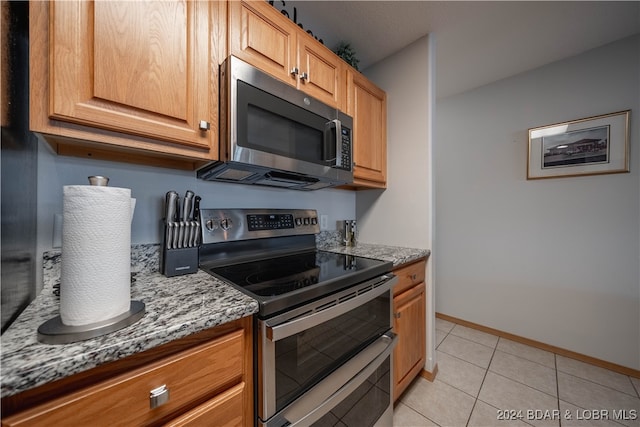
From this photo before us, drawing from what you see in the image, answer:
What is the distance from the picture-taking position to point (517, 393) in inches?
59.6

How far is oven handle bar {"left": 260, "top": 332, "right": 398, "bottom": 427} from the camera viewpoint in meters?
0.76

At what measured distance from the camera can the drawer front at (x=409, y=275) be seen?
137cm

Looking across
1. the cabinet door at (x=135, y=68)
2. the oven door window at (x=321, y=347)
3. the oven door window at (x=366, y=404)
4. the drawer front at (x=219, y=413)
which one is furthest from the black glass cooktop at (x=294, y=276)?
the cabinet door at (x=135, y=68)

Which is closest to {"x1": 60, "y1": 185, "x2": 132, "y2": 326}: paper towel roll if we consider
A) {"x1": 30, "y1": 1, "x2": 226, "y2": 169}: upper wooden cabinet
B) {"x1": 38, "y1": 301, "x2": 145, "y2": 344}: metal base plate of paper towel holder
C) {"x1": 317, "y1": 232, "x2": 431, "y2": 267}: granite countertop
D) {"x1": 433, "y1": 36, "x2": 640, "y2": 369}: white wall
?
{"x1": 38, "y1": 301, "x2": 145, "y2": 344}: metal base plate of paper towel holder

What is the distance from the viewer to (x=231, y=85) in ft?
2.96

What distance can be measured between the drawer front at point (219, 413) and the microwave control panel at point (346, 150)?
109 centimetres

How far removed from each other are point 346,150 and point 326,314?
917 millimetres

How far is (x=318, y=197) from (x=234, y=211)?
696 mm

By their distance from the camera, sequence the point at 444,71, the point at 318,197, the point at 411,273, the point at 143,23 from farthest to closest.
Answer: the point at 444,71
the point at 318,197
the point at 411,273
the point at 143,23

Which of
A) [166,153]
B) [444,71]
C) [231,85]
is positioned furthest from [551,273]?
[166,153]

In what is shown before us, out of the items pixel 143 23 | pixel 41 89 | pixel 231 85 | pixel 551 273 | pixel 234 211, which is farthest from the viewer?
pixel 551 273

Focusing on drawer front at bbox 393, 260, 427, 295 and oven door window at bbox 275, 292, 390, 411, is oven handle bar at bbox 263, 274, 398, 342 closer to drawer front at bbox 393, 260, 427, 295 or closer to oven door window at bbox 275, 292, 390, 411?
oven door window at bbox 275, 292, 390, 411

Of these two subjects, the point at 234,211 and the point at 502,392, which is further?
the point at 502,392

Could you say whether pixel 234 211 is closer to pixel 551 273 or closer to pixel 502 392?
pixel 502 392
